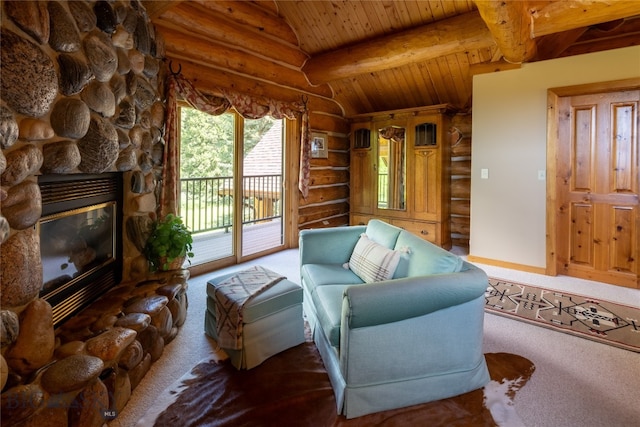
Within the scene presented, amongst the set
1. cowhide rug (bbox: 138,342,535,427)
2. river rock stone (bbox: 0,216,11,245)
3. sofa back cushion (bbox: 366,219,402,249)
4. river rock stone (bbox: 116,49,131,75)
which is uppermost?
river rock stone (bbox: 116,49,131,75)

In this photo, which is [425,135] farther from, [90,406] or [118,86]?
[90,406]

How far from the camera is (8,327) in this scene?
1.52 m

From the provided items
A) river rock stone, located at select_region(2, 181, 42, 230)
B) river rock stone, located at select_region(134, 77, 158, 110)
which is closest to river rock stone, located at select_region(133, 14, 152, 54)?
river rock stone, located at select_region(134, 77, 158, 110)

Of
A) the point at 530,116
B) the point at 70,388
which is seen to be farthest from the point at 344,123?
the point at 70,388

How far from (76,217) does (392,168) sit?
441 cm

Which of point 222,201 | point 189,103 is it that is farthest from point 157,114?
point 222,201

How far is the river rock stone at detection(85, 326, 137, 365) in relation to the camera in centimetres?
175

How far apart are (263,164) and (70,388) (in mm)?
4200

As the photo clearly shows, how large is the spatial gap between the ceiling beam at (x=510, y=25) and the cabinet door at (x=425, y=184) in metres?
1.71

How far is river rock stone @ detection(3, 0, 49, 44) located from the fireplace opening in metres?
0.73

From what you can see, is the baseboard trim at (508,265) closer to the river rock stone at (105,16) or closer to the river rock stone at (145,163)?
the river rock stone at (145,163)

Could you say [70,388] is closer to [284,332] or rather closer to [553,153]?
[284,332]

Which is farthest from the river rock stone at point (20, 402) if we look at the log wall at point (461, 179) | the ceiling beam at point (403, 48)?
the log wall at point (461, 179)

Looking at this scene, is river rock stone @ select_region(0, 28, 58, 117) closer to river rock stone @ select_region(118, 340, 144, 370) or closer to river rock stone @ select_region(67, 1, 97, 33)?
river rock stone @ select_region(67, 1, 97, 33)
